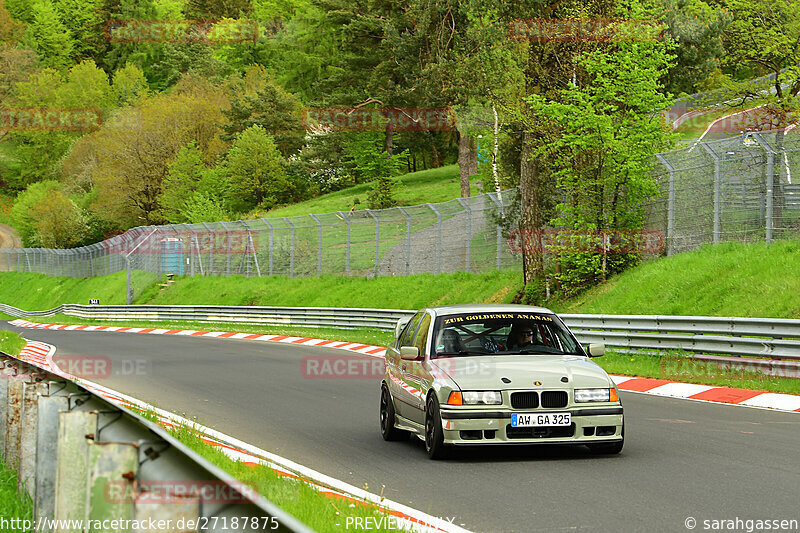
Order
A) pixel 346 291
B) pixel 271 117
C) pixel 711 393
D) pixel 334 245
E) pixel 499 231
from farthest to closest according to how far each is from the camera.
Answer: pixel 271 117 < pixel 334 245 < pixel 346 291 < pixel 499 231 < pixel 711 393

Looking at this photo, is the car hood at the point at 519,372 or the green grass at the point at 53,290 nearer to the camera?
the car hood at the point at 519,372

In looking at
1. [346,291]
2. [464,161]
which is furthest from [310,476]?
[464,161]

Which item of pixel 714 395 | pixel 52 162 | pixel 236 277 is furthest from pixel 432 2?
pixel 52 162

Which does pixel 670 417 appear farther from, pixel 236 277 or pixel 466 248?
pixel 236 277

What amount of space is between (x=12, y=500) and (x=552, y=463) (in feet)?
15.3

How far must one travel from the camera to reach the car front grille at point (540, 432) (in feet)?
29.8

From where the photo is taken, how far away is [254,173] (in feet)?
255

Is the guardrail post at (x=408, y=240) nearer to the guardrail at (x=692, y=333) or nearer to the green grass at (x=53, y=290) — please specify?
the guardrail at (x=692, y=333)

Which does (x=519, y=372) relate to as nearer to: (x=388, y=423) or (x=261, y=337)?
(x=388, y=423)

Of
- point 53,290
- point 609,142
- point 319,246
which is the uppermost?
point 609,142

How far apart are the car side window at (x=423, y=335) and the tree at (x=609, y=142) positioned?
14.4 meters

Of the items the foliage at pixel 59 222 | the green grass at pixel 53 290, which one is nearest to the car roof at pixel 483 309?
the green grass at pixel 53 290

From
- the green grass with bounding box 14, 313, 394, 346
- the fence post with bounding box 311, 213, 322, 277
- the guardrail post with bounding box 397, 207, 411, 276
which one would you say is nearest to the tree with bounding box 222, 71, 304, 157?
the green grass with bounding box 14, 313, 394, 346

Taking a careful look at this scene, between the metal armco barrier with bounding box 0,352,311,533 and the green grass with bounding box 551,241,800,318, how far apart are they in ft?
51.8
